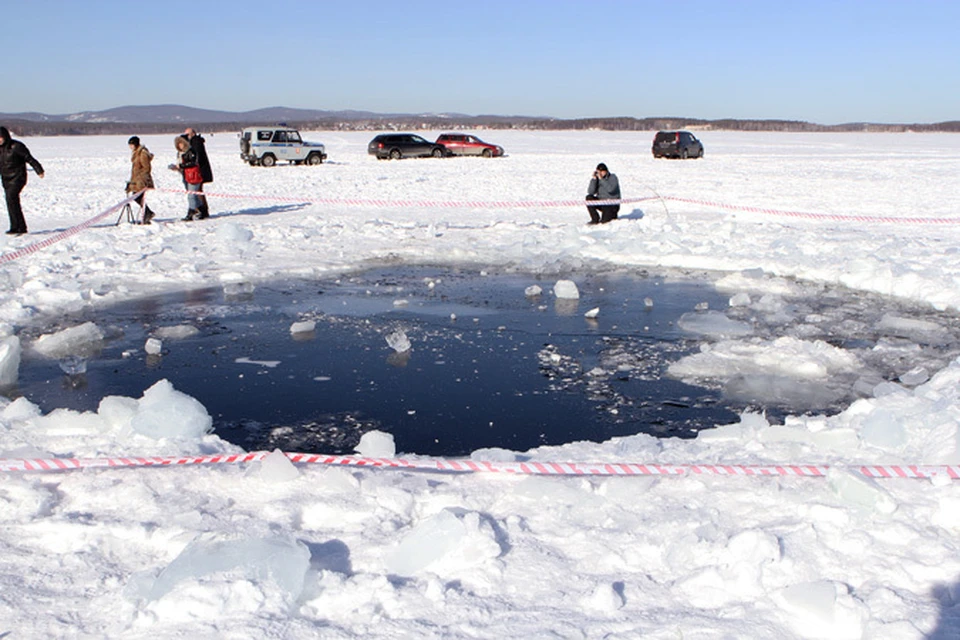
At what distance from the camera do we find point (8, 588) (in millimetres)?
3203

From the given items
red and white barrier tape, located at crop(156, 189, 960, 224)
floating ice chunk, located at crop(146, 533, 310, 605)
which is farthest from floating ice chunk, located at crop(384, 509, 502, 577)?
red and white barrier tape, located at crop(156, 189, 960, 224)

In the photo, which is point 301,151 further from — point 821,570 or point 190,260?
point 821,570

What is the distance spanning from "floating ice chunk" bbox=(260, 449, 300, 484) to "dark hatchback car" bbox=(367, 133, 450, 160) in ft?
101

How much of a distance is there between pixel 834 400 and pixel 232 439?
13.0ft

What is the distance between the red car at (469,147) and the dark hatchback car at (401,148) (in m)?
0.54

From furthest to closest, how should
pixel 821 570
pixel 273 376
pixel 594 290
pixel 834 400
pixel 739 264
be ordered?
A: 1. pixel 739 264
2. pixel 594 290
3. pixel 273 376
4. pixel 834 400
5. pixel 821 570

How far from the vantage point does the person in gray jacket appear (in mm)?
14148

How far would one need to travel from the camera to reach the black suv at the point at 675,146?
33.5m

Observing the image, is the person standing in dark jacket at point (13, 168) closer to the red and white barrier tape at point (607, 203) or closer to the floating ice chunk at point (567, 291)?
the red and white barrier tape at point (607, 203)

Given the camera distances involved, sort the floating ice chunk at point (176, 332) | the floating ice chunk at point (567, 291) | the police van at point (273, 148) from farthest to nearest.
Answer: the police van at point (273, 148), the floating ice chunk at point (567, 291), the floating ice chunk at point (176, 332)

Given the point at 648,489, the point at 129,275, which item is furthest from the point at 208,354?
the point at 648,489

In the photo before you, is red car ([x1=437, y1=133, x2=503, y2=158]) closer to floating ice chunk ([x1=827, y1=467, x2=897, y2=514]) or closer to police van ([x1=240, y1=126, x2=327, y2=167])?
police van ([x1=240, y1=126, x2=327, y2=167])

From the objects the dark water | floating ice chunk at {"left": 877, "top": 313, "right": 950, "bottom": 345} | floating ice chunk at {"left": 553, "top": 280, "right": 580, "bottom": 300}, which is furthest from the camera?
floating ice chunk at {"left": 553, "top": 280, "right": 580, "bottom": 300}

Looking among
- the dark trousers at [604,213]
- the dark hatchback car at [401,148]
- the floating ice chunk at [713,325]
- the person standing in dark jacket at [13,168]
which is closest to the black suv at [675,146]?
the dark hatchback car at [401,148]
